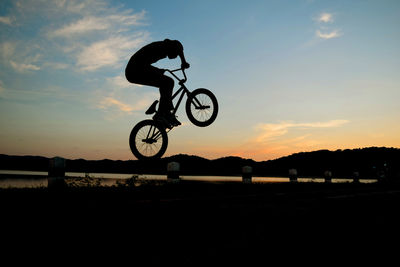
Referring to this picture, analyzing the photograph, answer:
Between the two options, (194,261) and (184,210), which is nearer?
(194,261)

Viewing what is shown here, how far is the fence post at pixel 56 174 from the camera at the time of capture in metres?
10.0

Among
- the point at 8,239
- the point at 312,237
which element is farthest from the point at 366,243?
the point at 8,239

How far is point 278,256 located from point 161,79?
24.6 feet

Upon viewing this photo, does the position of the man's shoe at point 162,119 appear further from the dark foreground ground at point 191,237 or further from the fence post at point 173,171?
the dark foreground ground at point 191,237

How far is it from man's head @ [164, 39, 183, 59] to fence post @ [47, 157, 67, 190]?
5393mm

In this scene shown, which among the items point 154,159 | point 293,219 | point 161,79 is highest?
point 161,79

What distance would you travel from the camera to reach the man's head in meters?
8.51

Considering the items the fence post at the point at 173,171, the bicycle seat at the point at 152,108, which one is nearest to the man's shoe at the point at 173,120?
the bicycle seat at the point at 152,108

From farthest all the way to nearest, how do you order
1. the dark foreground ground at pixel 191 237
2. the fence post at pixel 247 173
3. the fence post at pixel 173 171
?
the fence post at pixel 247 173 → the fence post at pixel 173 171 → the dark foreground ground at pixel 191 237

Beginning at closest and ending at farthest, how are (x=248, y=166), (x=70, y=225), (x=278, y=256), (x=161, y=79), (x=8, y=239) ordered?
(x=278, y=256), (x=8, y=239), (x=70, y=225), (x=161, y=79), (x=248, y=166)

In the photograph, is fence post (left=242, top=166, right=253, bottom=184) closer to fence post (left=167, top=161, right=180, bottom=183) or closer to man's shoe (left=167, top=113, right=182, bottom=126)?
fence post (left=167, top=161, right=180, bottom=183)

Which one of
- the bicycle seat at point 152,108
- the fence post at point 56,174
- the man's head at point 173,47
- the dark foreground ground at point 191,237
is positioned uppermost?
the man's head at point 173,47

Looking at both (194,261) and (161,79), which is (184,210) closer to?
(194,261)

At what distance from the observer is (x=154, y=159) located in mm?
9438
